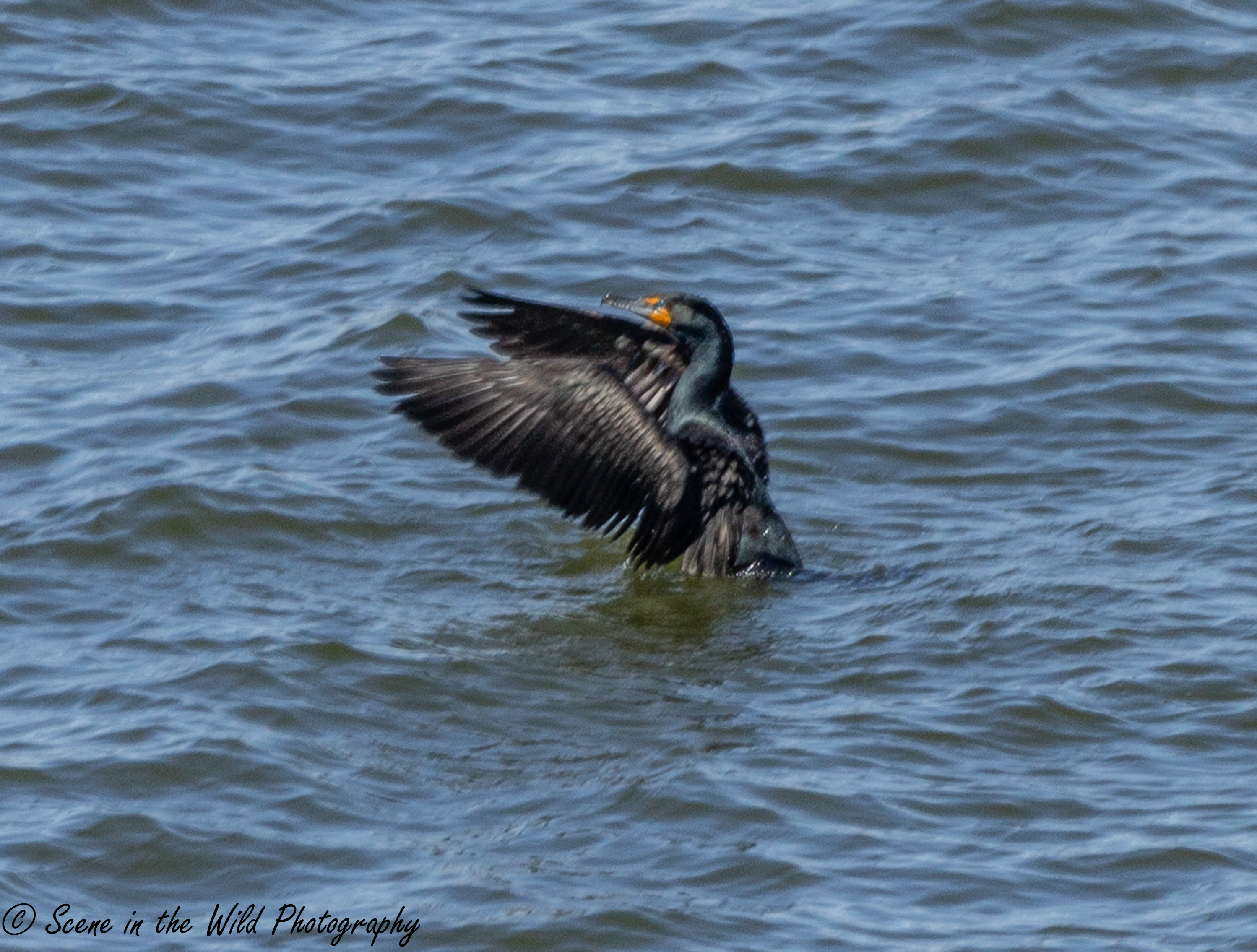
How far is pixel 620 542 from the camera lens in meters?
8.21

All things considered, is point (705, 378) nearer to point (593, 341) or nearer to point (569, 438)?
point (593, 341)

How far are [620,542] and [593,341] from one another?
857mm

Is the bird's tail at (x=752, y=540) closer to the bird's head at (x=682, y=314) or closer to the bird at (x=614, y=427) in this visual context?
the bird at (x=614, y=427)

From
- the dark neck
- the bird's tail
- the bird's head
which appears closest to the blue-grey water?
the bird's tail

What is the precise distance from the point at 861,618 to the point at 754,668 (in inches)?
20.0

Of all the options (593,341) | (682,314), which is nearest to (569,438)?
(593,341)

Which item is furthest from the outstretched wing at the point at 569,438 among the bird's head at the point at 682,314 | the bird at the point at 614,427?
the bird's head at the point at 682,314

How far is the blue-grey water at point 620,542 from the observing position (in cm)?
559

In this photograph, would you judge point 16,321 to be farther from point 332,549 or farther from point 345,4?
point 345,4

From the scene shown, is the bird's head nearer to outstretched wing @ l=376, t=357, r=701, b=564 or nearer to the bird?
the bird

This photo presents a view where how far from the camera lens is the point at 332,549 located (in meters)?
7.69

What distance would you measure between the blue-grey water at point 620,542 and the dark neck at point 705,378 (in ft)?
2.13

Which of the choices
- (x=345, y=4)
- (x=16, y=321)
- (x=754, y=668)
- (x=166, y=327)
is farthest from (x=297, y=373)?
(x=345, y=4)

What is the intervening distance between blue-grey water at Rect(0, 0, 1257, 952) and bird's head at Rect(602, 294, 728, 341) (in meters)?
0.93
